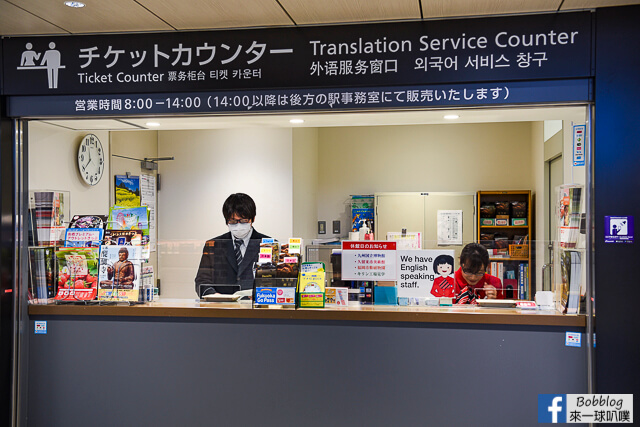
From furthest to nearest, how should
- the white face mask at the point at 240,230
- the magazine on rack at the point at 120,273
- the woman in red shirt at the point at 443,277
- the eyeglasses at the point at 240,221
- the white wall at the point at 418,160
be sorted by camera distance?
the white wall at the point at 418,160 < the eyeglasses at the point at 240,221 < the white face mask at the point at 240,230 < the magazine on rack at the point at 120,273 < the woman in red shirt at the point at 443,277

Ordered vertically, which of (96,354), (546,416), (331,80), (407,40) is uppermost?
(407,40)

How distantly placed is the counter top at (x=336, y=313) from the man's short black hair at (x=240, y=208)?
106 cm

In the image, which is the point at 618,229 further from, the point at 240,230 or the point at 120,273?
the point at 120,273

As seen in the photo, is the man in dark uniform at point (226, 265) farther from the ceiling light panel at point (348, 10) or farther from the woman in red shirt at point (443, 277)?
the ceiling light panel at point (348, 10)

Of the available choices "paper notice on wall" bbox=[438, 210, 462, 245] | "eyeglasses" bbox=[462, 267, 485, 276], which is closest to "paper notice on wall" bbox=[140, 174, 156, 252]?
"paper notice on wall" bbox=[438, 210, 462, 245]

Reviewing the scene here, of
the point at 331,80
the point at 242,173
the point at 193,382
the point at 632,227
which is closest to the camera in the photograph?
the point at 632,227

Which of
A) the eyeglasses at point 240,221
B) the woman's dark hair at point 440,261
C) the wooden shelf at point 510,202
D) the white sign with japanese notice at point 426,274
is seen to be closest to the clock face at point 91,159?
the eyeglasses at point 240,221

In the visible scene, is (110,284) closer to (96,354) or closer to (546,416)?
(96,354)

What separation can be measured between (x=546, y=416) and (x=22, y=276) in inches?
125

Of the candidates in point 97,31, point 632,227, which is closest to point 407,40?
point 632,227

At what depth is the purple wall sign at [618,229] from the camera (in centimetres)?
287

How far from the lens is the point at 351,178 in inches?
289

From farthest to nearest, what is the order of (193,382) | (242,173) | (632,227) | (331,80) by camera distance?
(242,173), (193,382), (331,80), (632,227)

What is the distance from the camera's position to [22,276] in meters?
3.45
